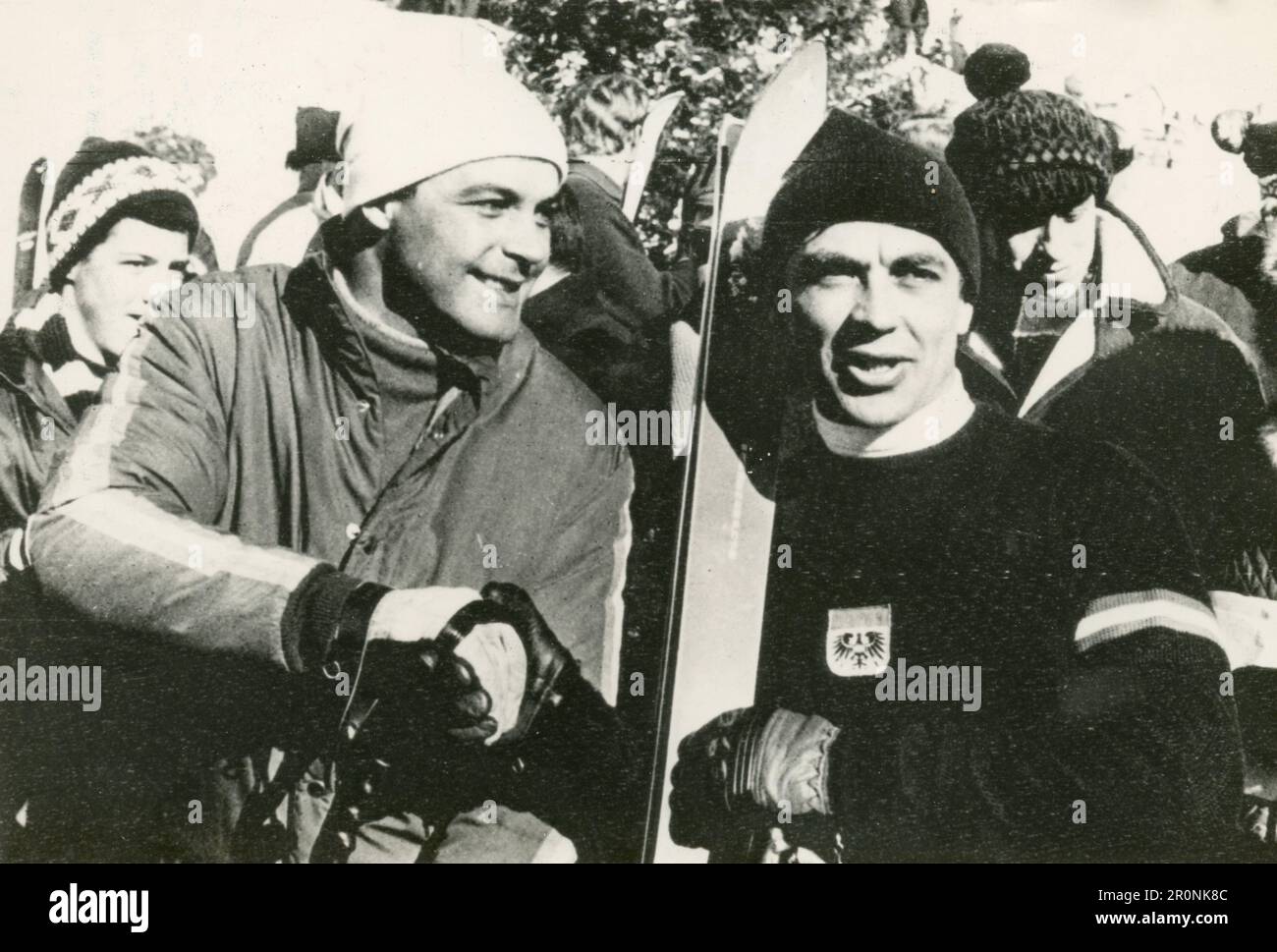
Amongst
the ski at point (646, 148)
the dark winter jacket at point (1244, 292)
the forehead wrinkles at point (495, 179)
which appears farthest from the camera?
the dark winter jacket at point (1244, 292)

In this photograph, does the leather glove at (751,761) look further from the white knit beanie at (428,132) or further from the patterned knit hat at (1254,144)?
the patterned knit hat at (1254,144)

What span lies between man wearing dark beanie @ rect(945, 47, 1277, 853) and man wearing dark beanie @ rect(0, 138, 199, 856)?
298 centimetres

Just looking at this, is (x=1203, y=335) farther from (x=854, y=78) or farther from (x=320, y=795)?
(x=320, y=795)

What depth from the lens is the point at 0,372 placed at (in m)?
4.98

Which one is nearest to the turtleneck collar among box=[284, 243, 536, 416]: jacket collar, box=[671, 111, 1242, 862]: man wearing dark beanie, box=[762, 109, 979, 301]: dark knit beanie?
box=[671, 111, 1242, 862]: man wearing dark beanie

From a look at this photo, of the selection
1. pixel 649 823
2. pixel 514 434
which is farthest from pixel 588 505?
pixel 649 823

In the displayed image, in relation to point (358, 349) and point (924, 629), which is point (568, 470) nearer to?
point (358, 349)

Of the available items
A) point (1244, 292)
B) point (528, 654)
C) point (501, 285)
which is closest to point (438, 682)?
point (528, 654)

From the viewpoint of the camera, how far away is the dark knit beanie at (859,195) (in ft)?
16.4

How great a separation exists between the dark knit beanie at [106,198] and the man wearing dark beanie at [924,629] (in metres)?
2.18

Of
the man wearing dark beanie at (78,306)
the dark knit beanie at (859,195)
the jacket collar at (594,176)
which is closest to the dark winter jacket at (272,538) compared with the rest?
the man wearing dark beanie at (78,306)

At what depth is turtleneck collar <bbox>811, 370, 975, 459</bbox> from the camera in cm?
506

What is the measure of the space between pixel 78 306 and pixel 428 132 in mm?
1444

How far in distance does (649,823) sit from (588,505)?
1178 mm
